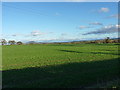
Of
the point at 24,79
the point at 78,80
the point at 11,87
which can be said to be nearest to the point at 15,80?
the point at 24,79

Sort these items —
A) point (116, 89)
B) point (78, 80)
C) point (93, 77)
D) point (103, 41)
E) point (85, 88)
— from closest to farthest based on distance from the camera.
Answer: point (116, 89), point (85, 88), point (78, 80), point (93, 77), point (103, 41)

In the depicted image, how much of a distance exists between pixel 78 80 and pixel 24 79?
3330mm

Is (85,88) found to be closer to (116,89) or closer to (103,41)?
(116,89)

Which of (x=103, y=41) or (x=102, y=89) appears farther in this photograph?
(x=103, y=41)

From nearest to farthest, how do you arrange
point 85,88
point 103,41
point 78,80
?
point 85,88
point 78,80
point 103,41

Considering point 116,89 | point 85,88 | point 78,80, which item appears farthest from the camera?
point 78,80

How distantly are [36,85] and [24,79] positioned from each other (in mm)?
2209

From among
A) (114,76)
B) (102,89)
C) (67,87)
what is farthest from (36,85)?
(114,76)

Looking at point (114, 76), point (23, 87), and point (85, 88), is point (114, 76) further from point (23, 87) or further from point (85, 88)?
point (23, 87)

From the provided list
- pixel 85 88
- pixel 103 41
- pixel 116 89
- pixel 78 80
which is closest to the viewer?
pixel 116 89

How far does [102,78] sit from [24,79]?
469cm

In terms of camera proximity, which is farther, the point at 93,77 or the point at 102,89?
the point at 93,77

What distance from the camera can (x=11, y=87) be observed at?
10.5 meters

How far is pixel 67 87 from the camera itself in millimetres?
10211
